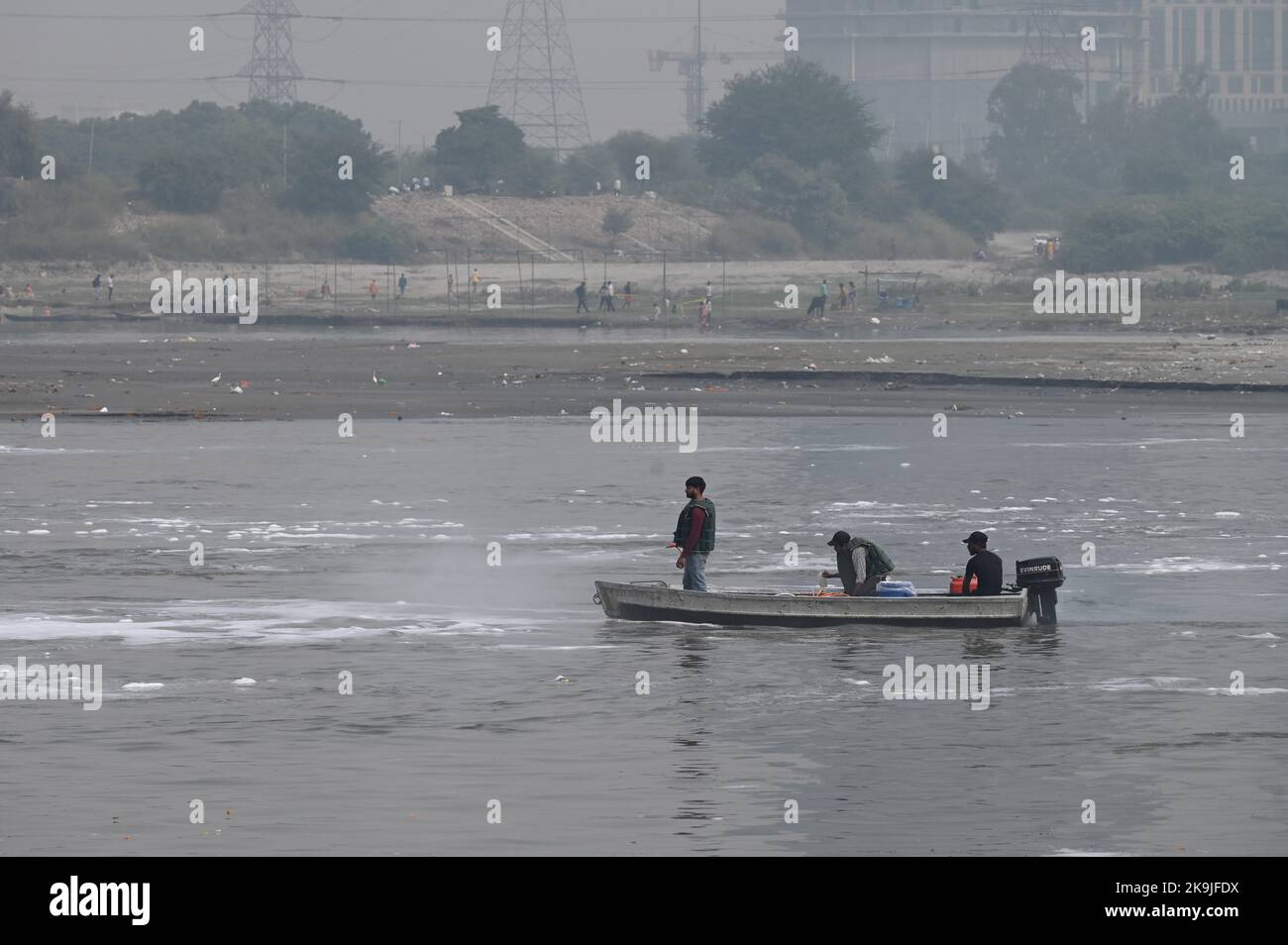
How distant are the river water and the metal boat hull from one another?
0.22 m

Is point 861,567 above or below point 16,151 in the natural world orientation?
below

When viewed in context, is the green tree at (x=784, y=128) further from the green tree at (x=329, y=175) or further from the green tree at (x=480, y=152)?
the green tree at (x=329, y=175)

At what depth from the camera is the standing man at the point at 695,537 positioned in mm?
23953

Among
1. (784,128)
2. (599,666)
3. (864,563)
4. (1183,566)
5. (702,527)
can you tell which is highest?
(784,128)

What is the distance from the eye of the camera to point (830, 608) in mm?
23469

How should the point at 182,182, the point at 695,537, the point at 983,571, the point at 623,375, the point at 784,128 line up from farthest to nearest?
the point at 784,128
the point at 182,182
the point at 623,375
the point at 695,537
the point at 983,571

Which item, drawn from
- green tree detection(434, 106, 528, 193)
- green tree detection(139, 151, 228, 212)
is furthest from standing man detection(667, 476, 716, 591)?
green tree detection(434, 106, 528, 193)

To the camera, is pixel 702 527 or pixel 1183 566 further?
pixel 1183 566

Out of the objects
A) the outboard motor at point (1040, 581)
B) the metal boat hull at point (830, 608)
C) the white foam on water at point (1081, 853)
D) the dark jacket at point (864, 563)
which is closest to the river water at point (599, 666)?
the white foam on water at point (1081, 853)

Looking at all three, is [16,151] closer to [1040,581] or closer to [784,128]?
[784,128]

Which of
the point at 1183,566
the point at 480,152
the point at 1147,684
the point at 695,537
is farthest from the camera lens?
the point at 480,152

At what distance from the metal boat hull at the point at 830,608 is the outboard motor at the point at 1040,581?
231 millimetres

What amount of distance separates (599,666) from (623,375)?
37828 mm

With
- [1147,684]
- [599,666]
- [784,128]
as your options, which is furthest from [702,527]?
[784,128]
